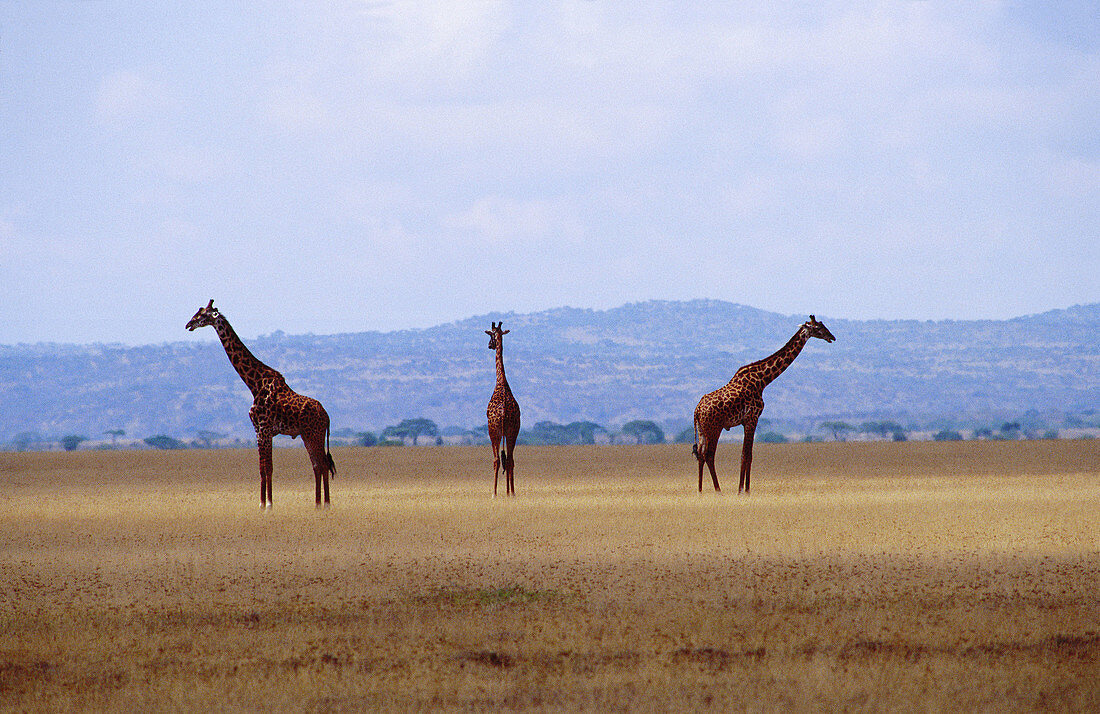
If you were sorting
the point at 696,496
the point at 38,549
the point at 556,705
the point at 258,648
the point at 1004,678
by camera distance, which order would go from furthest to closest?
the point at 696,496
the point at 38,549
the point at 258,648
the point at 1004,678
the point at 556,705

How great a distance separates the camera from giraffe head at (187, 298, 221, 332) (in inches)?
990

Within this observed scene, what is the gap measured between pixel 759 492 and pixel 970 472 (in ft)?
42.2

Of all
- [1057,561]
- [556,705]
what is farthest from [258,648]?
[1057,561]

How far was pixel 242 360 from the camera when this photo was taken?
83.9 ft

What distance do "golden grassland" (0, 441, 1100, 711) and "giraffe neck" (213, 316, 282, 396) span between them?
8.02 ft

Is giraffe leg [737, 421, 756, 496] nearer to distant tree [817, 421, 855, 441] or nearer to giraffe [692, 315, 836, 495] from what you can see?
giraffe [692, 315, 836, 495]

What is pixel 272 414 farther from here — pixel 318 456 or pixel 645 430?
pixel 645 430

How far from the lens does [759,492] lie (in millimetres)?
28359

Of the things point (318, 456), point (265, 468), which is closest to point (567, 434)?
Result: point (265, 468)

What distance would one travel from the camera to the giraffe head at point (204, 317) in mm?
25141

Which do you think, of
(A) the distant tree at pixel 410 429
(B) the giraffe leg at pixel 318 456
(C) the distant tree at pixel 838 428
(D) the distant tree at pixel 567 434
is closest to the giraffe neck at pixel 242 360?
(B) the giraffe leg at pixel 318 456

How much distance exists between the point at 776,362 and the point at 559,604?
1695 cm

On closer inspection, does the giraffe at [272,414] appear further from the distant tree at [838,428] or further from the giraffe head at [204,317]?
the distant tree at [838,428]

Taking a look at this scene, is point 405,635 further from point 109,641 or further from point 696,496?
point 696,496
